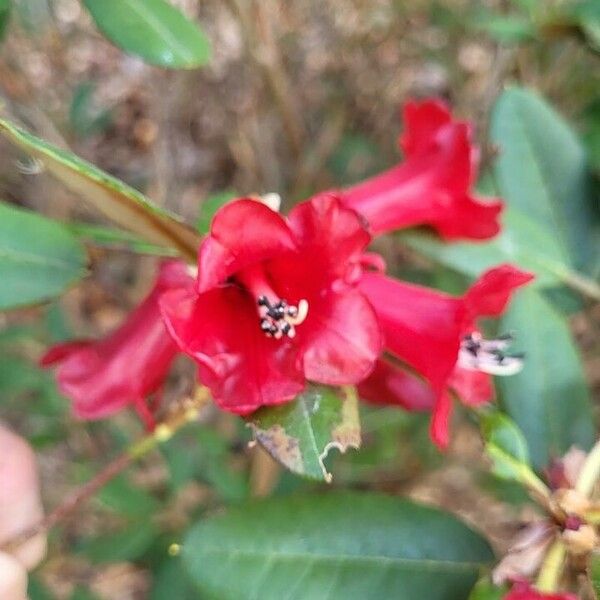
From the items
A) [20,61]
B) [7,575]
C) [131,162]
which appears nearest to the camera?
[7,575]

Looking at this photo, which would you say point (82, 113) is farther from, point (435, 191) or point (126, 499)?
point (435, 191)

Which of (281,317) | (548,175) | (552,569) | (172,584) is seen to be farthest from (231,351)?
(172,584)

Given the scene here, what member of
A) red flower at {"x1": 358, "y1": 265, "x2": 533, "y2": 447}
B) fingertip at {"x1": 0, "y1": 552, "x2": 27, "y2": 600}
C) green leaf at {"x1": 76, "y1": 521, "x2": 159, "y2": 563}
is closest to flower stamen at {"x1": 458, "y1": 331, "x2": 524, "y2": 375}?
red flower at {"x1": 358, "y1": 265, "x2": 533, "y2": 447}

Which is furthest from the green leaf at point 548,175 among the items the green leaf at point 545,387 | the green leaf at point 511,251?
the green leaf at point 545,387

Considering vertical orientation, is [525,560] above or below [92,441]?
above

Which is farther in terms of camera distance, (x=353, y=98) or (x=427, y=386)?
(x=353, y=98)

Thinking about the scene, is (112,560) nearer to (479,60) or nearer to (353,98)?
(353,98)

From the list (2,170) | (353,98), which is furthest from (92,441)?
(353,98)

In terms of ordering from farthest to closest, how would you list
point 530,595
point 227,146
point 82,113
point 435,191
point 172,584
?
point 227,146
point 82,113
point 172,584
point 435,191
point 530,595
